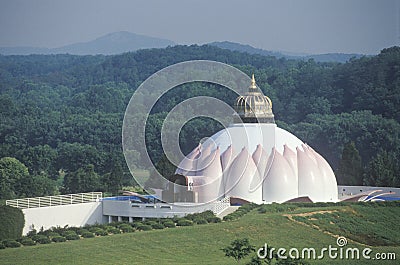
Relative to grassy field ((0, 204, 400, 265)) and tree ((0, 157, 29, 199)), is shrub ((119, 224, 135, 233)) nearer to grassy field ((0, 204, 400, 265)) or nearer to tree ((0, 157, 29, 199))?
grassy field ((0, 204, 400, 265))

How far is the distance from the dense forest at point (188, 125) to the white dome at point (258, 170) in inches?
385

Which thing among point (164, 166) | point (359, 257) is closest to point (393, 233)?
point (359, 257)

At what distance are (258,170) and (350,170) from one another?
1180 centimetres

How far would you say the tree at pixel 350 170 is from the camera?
186ft

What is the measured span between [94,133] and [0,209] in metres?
51.1

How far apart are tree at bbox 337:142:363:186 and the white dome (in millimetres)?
8769

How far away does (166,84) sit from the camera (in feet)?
382

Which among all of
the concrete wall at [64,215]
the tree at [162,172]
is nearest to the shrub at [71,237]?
the concrete wall at [64,215]

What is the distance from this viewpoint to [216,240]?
128 feet

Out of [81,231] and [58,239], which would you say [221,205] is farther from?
[58,239]

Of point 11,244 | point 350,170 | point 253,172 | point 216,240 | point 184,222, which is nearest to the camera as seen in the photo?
point 11,244

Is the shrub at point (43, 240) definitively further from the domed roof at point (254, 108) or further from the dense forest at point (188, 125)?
the dense forest at point (188, 125)

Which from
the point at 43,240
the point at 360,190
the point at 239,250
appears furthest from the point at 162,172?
the point at 239,250

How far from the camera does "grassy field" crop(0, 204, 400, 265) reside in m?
35.9
